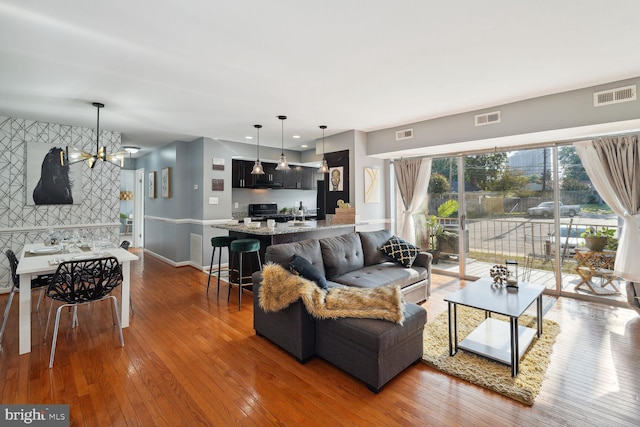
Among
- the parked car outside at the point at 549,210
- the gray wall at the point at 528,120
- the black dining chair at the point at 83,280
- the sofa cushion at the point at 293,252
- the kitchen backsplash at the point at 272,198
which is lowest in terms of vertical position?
the black dining chair at the point at 83,280

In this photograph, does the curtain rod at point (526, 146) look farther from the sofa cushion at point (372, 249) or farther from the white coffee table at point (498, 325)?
the white coffee table at point (498, 325)

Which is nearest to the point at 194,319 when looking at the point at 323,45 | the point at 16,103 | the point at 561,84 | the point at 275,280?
the point at 275,280

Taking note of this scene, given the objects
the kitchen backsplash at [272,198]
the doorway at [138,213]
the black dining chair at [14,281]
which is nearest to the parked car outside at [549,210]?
the kitchen backsplash at [272,198]

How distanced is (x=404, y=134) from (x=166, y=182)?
5.10 metres

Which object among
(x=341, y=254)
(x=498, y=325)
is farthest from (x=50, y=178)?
(x=498, y=325)

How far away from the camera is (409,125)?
15.9ft

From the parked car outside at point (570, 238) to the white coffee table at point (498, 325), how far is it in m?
1.79

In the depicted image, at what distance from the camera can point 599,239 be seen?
3846 millimetres

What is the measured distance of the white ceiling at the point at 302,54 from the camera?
1.99m

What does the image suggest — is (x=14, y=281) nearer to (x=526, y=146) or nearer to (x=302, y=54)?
(x=302, y=54)

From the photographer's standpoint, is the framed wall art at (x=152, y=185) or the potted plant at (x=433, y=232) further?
the framed wall art at (x=152, y=185)

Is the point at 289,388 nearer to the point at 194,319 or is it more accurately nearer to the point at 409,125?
the point at 194,319

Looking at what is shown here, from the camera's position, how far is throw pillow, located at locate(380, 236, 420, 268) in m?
3.87

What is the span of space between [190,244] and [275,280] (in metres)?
4.34
